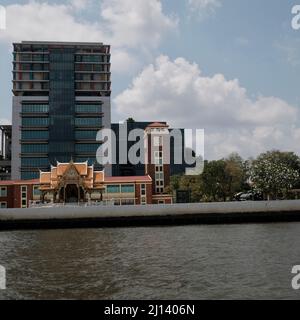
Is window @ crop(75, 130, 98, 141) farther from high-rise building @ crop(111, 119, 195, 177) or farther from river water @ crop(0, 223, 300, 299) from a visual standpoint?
river water @ crop(0, 223, 300, 299)

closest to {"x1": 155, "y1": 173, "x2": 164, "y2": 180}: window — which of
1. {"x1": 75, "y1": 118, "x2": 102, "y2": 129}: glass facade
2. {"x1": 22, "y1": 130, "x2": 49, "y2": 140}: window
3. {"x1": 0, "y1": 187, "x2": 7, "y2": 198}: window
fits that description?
{"x1": 75, "y1": 118, "x2": 102, "y2": 129}: glass facade

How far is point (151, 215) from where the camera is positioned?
222ft

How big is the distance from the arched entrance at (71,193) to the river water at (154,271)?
6028 cm

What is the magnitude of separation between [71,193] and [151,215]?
34.5 metres

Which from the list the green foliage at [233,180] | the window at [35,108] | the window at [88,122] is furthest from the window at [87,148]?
the green foliage at [233,180]

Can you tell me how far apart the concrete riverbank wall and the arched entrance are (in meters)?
27.7

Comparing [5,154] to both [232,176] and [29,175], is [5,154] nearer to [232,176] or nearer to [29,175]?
[29,175]

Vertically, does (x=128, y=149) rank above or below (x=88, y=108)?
below

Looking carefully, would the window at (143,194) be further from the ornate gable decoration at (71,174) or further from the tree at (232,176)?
the tree at (232,176)

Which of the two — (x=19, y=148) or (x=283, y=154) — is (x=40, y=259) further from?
(x=19, y=148)

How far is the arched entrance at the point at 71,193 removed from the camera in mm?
95750

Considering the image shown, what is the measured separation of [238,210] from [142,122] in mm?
125119

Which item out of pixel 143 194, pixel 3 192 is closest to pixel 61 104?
pixel 3 192

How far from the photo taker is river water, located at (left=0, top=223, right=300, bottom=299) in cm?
1847
